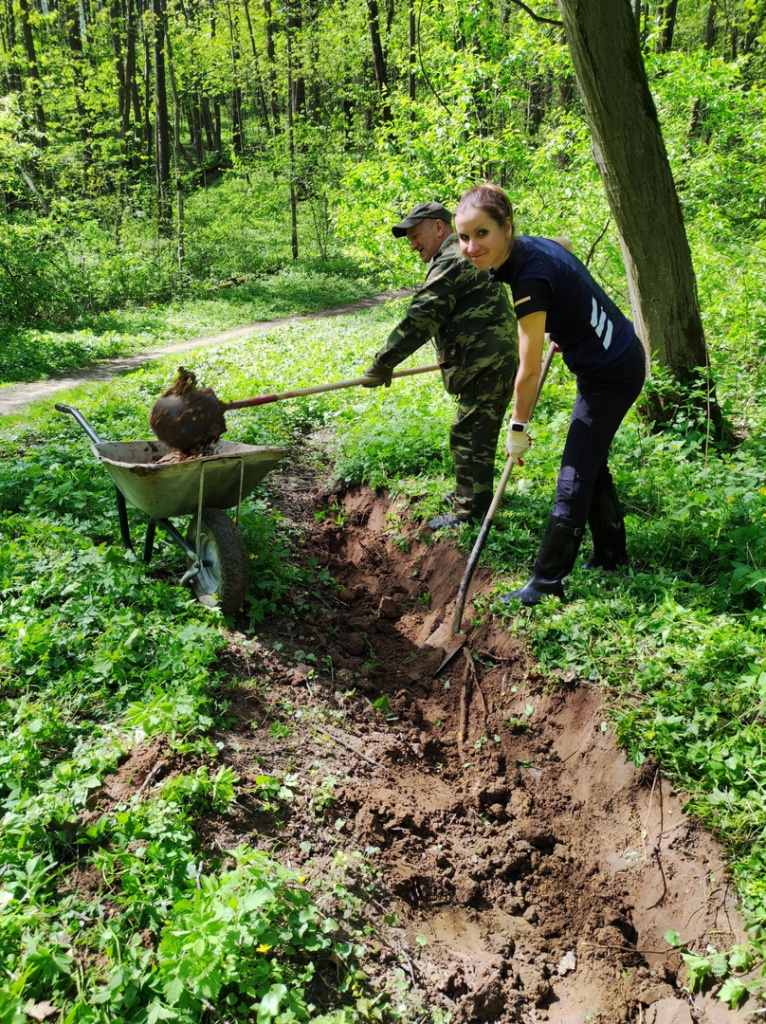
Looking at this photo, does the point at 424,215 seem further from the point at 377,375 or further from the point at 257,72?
the point at 257,72

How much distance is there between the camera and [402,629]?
471 cm

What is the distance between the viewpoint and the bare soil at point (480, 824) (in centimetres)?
254

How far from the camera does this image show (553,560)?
390 centimetres

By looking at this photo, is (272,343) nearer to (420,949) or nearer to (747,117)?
(747,117)

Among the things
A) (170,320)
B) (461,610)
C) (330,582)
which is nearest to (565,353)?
(461,610)

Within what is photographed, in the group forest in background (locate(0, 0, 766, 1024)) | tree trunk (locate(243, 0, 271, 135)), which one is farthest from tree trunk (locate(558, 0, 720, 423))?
tree trunk (locate(243, 0, 271, 135))

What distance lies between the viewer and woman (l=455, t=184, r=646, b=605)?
330cm

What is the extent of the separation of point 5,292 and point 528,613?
45.3 ft

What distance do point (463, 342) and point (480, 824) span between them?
3085mm

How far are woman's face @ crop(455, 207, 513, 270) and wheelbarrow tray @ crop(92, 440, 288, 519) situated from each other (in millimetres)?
1602

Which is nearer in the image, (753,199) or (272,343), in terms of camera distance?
(753,199)

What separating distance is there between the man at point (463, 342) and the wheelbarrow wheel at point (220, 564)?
141cm

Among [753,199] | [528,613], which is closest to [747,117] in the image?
[753,199]

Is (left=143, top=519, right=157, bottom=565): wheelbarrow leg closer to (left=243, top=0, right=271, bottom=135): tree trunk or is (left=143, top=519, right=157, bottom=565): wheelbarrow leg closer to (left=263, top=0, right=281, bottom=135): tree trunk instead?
(left=263, top=0, right=281, bottom=135): tree trunk
